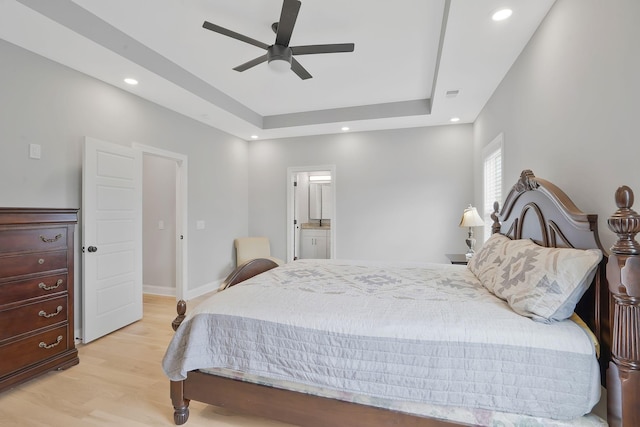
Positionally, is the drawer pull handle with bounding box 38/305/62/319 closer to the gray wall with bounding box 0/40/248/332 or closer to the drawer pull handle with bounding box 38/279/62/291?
the drawer pull handle with bounding box 38/279/62/291

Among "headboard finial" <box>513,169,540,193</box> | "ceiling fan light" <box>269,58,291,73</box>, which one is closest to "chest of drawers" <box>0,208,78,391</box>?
"ceiling fan light" <box>269,58,291,73</box>

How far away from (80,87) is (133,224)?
4.86 feet

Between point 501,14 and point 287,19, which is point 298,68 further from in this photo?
point 501,14

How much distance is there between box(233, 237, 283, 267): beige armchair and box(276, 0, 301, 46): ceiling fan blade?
355 centimetres

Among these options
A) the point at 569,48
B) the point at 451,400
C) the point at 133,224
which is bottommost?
the point at 451,400

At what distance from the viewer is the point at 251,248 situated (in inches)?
206

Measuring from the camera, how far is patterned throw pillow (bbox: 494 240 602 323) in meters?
1.28

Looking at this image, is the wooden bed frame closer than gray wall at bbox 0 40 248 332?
Yes

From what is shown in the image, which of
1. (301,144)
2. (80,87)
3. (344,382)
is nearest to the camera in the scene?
(344,382)

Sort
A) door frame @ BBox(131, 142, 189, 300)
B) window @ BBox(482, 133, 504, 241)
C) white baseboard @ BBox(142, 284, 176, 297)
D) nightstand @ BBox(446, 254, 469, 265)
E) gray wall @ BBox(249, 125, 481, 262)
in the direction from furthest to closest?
gray wall @ BBox(249, 125, 481, 262), white baseboard @ BBox(142, 284, 176, 297), door frame @ BBox(131, 142, 189, 300), nightstand @ BBox(446, 254, 469, 265), window @ BBox(482, 133, 504, 241)

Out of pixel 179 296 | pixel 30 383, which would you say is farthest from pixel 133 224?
pixel 30 383

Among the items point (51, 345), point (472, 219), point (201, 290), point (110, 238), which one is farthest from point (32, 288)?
point (472, 219)

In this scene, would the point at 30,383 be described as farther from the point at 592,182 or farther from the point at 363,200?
the point at 363,200

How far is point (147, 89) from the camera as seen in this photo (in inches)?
129
